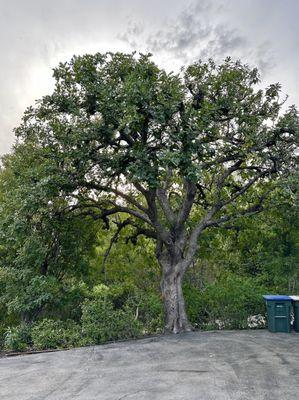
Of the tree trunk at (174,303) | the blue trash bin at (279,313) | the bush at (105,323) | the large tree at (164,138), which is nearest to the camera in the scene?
the large tree at (164,138)

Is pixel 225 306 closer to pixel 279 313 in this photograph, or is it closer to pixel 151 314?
pixel 279 313

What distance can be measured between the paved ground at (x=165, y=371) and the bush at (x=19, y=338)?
116cm

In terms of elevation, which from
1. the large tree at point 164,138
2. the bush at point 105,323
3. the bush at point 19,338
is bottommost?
the bush at point 19,338

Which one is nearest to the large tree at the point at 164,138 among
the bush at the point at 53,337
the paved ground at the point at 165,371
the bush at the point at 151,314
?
the bush at the point at 151,314

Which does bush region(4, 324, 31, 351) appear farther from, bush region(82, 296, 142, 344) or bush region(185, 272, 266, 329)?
bush region(185, 272, 266, 329)

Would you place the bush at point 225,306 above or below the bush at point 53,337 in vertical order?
above

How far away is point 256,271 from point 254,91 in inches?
271

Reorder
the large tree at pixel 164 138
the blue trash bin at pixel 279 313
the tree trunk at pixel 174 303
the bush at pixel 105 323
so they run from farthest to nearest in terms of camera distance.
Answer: the tree trunk at pixel 174 303
the blue trash bin at pixel 279 313
the bush at pixel 105 323
the large tree at pixel 164 138

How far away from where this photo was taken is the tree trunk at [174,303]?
30.4 feet

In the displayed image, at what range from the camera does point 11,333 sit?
870 cm

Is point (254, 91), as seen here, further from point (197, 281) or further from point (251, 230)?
point (197, 281)

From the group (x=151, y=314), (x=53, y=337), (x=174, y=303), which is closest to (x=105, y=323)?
(x=53, y=337)

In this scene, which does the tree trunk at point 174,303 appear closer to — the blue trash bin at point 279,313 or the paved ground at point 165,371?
the paved ground at point 165,371

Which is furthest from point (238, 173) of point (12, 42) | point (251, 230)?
point (12, 42)
